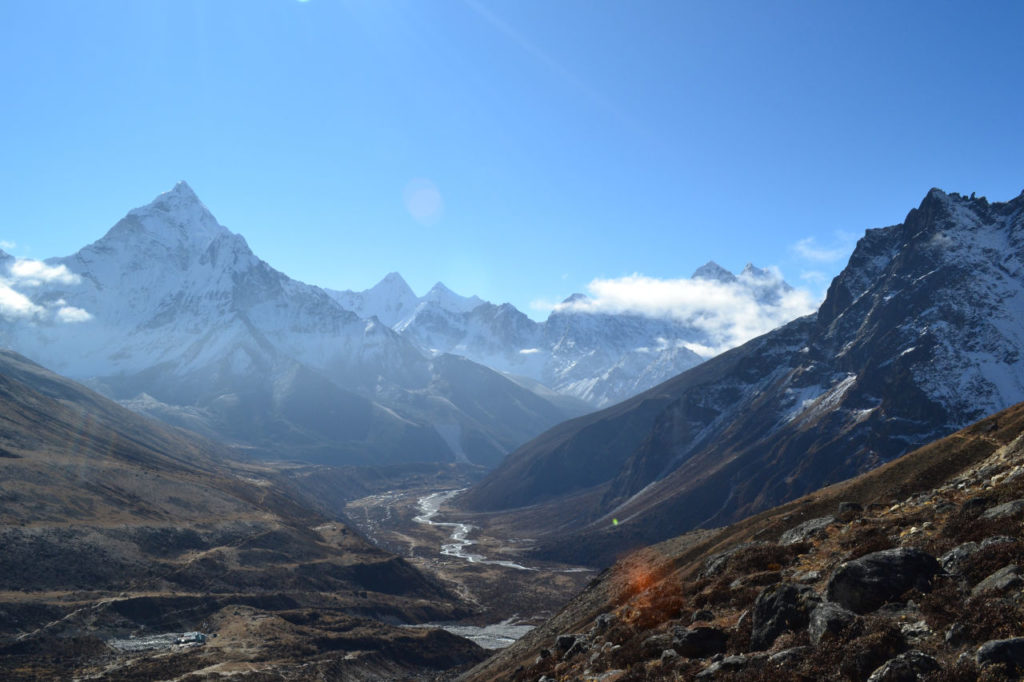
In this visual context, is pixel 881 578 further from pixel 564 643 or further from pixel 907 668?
pixel 564 643

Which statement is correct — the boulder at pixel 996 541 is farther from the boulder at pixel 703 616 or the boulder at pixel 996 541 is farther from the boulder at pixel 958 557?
the boulder at pixel 703 616

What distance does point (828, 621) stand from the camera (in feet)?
69.6

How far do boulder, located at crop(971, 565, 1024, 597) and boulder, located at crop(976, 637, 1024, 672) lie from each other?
3500mm

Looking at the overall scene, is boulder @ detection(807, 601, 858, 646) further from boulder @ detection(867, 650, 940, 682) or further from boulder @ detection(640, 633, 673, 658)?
boulder @ detection(640, 633, 673, 658)

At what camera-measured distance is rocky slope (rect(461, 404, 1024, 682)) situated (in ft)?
58.3

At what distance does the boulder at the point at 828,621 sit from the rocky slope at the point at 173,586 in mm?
80279

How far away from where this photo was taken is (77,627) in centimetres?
9375

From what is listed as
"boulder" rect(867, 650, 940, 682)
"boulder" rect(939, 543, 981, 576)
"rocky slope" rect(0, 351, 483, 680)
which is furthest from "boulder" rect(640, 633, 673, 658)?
"rocky slope" rect(0, 351, 483, 680)

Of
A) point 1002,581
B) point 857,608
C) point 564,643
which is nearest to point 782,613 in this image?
point 857,608

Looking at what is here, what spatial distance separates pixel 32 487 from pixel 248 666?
8330 centimetres

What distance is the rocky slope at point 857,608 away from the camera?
17.8 m

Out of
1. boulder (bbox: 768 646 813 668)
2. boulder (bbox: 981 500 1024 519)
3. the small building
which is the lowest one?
the small building

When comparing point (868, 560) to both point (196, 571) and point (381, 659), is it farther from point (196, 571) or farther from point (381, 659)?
point (196, 571)

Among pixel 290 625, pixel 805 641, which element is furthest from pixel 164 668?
pixel 805 641
